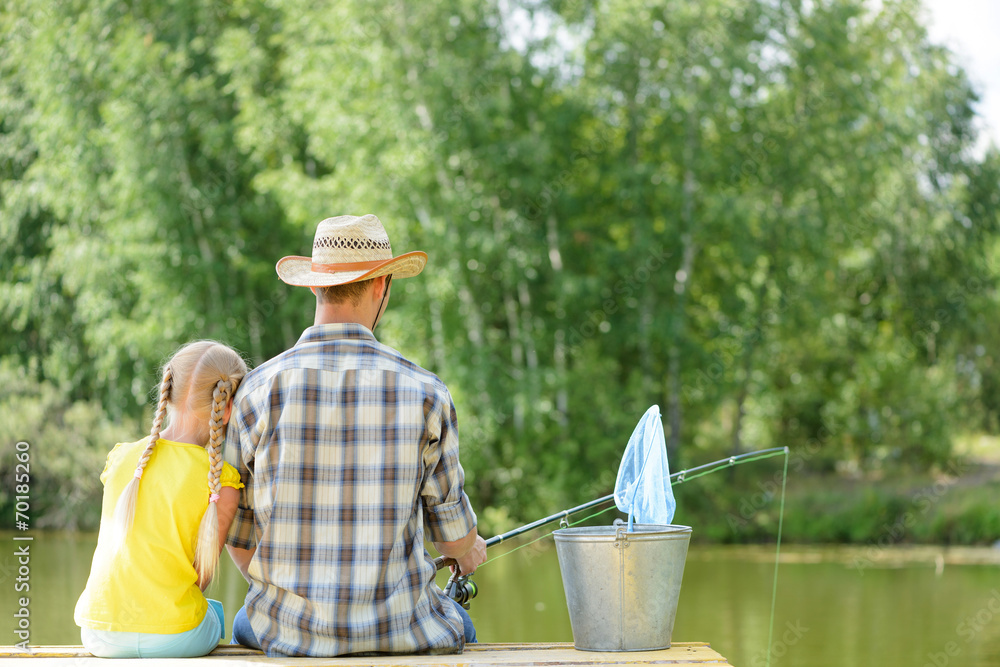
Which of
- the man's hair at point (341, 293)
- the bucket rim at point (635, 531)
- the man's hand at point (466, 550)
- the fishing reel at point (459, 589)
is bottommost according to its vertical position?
the fishing reel at point (459, 589)

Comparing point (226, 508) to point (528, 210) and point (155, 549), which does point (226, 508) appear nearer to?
point (155, 549)

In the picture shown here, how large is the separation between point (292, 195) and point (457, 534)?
10173 millimetres

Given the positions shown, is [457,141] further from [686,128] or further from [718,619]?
[718,619]

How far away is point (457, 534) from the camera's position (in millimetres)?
2328

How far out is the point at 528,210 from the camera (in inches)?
484

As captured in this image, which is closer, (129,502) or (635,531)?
(129,502)

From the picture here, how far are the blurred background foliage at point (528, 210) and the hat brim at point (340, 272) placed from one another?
893 cm

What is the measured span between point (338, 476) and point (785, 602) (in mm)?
6258

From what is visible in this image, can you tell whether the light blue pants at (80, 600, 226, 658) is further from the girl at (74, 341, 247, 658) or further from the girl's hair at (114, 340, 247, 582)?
the girl's hair at (114, 340, 247, 582)

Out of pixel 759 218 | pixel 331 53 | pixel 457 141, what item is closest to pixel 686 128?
pixel 759 218

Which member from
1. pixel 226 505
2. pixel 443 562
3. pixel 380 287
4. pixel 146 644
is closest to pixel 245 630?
pixel 146 644

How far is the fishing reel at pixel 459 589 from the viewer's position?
264cm

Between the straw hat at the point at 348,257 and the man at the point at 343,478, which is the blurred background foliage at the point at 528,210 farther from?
the man at the point at 343,478

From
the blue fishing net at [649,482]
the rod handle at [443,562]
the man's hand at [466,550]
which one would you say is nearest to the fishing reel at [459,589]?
the rod handle at [443,562]
